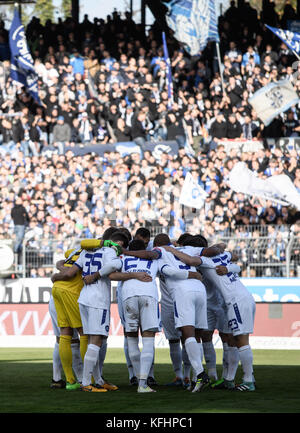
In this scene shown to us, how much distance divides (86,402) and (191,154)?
55.8ft

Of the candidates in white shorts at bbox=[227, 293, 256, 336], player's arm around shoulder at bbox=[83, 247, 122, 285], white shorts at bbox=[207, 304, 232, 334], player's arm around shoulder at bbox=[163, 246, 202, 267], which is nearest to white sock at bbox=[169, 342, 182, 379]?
white shorts at bbox=[207, 304, 232, 334]

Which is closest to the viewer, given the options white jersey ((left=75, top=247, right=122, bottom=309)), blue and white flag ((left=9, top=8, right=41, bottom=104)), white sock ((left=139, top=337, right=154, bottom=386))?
white sock ((left=139, top=337, right=154, bottom=386))

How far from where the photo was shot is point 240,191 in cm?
2234

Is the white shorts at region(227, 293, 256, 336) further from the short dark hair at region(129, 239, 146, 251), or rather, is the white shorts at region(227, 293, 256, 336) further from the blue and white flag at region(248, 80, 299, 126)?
the blue and white flag at region(248, 80, 299, 126)

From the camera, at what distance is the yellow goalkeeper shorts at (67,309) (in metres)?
11.5

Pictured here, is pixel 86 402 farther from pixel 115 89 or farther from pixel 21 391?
pixel 115 89

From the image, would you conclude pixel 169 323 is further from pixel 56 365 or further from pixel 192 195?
pixel 192 195

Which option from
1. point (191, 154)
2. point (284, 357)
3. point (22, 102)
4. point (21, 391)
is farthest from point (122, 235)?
point (22, 102)

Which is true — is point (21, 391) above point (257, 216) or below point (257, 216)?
below

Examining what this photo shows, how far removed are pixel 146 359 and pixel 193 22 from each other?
19.5 m

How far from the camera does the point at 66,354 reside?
37.5 feet

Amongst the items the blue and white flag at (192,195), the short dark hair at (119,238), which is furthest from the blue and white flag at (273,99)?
the short dark hair at (119,238)

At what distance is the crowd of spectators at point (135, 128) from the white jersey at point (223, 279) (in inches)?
361

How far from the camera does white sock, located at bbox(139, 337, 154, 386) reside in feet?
35.2
